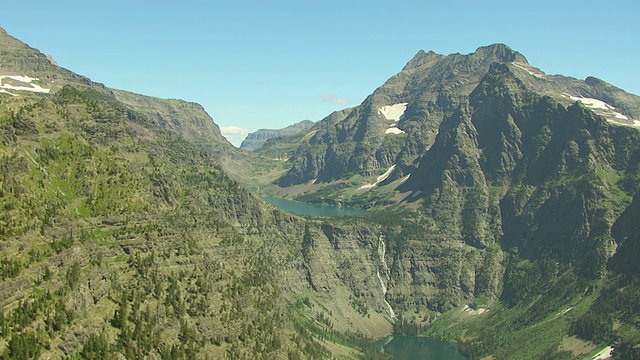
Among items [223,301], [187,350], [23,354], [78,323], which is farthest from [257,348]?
[23,354]

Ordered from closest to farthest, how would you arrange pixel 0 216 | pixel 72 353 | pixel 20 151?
pixel 72 353
pixel 0 216
pixel 20 151

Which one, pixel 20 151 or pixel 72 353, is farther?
pixel 20 151

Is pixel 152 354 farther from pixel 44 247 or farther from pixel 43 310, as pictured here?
pixel 44 247

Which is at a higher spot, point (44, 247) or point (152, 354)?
point (44, 247)

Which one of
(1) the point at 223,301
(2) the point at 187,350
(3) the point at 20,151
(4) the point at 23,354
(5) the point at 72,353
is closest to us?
(4) the point at 23,354

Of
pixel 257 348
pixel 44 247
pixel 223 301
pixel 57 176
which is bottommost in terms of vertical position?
pixel 257 348

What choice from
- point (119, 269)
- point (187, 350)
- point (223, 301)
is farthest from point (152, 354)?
point (223, 301)

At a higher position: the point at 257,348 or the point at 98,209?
the point at 98,209

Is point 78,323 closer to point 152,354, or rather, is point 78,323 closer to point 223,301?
point 152,354

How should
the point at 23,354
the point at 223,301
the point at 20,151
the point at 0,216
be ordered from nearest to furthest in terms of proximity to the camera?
the point at 23,354, the point at 0,216, the point at 20,151, the point at 223,301

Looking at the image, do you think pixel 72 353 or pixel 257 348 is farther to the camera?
pixel 257 348
